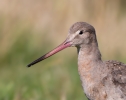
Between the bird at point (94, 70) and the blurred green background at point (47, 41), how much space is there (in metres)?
Result: 1.02

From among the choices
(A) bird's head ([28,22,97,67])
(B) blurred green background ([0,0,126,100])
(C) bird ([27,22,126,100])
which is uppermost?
(A) bird's head ([28,22,97,67])

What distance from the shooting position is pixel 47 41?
42.0 ft

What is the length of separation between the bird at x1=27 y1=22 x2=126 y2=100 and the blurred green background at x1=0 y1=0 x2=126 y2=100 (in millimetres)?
1022

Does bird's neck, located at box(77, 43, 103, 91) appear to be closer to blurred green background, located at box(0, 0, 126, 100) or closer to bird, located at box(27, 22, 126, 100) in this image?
bird, located at box(27, 22, 126, 100)

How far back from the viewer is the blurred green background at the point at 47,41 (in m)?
10.6

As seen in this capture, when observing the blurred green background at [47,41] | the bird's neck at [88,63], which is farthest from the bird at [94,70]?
the blurred green background at [47,41]

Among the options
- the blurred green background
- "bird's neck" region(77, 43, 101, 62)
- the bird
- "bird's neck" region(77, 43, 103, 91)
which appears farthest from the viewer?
the blurred green background

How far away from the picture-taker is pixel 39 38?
12.8 meters

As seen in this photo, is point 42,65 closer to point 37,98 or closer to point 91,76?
point 37,98

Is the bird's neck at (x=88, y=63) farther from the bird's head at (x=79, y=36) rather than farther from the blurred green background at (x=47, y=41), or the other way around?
the blurred green background at (x=47, y=41)

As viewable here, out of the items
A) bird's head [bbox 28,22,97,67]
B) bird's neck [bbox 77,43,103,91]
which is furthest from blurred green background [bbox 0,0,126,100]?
bird's head [bbox 28,22,97,67]

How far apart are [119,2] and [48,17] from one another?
1.62 metres

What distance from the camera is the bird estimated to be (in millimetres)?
8617

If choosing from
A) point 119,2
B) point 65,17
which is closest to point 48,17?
point 65,17
